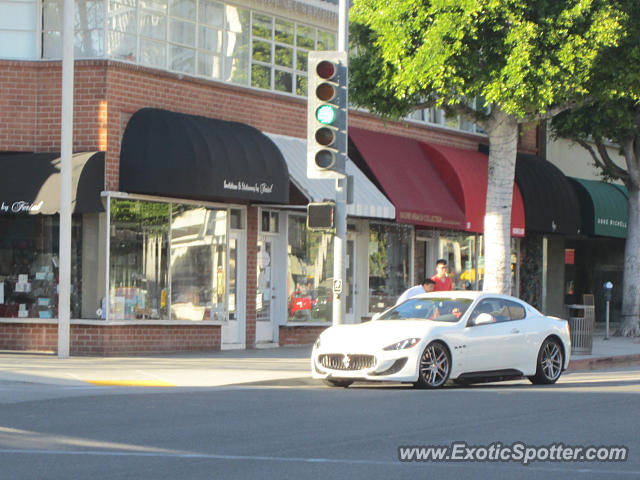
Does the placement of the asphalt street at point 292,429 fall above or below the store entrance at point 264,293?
below

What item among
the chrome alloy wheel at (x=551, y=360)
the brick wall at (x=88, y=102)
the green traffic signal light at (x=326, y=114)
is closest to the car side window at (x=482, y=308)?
the chrome alloy wheel at (x=551, y=360)

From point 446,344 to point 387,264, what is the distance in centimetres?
1168

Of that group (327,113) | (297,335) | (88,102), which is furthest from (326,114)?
(297,335)

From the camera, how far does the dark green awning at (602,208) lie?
29.8 m

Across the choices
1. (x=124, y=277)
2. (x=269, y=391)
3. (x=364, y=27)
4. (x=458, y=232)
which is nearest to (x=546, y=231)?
(x=458, y=232)

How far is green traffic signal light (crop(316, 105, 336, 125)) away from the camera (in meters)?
15.4

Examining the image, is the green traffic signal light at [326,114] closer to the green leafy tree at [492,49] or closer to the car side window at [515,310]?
the car side window at [515,310]

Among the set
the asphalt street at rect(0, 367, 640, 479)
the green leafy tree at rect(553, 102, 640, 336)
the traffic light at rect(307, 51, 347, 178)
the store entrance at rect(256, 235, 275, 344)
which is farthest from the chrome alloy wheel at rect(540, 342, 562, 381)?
the green leafy tree at rect(553, 102, 640, 336)

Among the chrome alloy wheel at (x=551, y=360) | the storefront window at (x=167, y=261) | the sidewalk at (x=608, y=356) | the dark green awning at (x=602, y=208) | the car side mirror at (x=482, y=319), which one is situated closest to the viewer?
the car side mirror at (x=482, y=319)

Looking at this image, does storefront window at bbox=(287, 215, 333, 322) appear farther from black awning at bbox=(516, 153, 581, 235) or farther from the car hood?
the car hood

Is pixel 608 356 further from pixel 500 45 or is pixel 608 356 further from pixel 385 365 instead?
pixel 385 365

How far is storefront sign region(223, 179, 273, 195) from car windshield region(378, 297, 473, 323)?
17.7 ft

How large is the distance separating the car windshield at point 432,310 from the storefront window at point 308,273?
7.94 m

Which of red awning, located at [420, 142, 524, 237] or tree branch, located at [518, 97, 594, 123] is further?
red awning, located at [420, 142, 524, 237]
